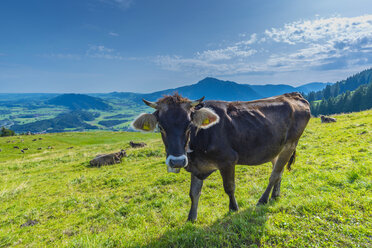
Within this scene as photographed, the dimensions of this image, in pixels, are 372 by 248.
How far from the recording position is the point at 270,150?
5.64 metres

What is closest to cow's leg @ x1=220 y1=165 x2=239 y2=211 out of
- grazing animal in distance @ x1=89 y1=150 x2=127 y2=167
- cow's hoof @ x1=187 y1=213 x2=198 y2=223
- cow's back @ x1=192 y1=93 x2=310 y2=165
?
cow's back @ x1=192 y1=93 x2=310 y2=165

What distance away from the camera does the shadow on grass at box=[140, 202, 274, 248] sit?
3.91m

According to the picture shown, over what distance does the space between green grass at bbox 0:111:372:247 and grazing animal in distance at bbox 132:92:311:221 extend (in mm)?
1036

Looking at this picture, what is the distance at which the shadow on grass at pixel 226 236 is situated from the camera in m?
3.91

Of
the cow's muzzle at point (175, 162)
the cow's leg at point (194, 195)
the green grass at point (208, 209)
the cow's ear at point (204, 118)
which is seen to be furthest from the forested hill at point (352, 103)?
the cow's muzzle at point (175, 162)

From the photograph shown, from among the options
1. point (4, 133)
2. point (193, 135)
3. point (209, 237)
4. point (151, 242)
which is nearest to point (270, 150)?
point (193, 135)

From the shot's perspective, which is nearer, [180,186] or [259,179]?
[259,179]

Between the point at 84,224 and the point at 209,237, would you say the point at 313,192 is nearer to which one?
the point at 209,237

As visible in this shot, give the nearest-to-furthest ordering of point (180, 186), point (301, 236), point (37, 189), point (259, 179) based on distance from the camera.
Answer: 1. point (301, 236)
2. point (259, 179)
3. point (180, 186)
4. point (37, 189)

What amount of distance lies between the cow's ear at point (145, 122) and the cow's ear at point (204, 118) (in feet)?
3.58

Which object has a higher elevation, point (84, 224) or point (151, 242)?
point (151, 242)

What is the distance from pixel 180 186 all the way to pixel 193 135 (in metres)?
5.17

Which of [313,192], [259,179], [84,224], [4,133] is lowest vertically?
[4,133]

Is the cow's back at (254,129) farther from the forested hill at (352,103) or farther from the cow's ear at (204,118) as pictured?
the forested hill at (352,103)
